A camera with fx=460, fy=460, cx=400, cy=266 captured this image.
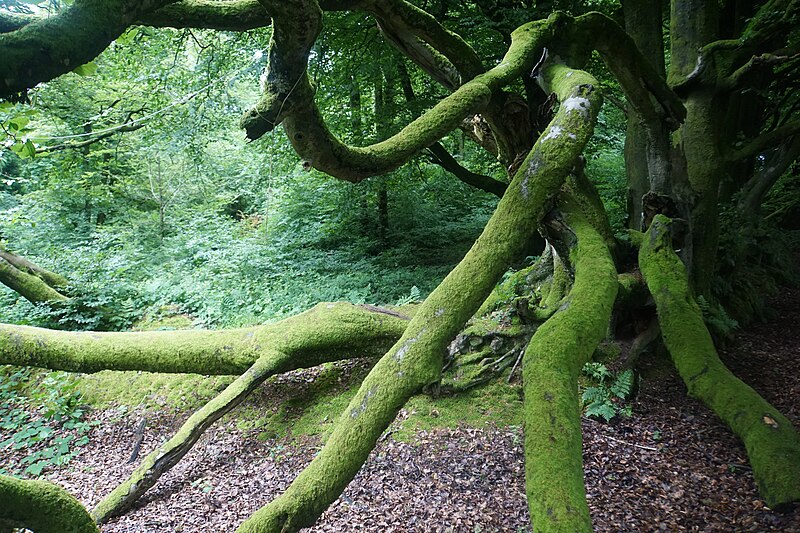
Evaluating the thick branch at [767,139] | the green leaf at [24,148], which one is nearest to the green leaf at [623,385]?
the thick branch at [767,139]

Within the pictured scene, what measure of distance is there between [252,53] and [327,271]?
4.63 metres

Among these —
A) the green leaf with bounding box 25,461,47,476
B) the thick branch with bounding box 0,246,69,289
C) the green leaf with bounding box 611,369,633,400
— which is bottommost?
the green leaf with bounding box 25,461,47,476

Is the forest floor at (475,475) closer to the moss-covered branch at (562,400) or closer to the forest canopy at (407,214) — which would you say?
the forest canopy at (407,214)

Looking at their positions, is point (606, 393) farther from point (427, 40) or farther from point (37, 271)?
point (37, 271)

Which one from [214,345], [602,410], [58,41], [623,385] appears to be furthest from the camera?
[214,345]

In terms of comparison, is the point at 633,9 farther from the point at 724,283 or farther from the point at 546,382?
the point at 546,382

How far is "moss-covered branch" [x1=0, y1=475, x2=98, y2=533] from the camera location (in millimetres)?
1742

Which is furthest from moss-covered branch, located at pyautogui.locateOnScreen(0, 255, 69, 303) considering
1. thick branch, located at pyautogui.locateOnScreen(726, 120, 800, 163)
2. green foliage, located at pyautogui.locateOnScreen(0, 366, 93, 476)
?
thick branch, located at pyautogui.locateOnScreen(726, 120, 800, 163)

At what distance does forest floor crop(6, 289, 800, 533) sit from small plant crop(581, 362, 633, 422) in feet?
0.49

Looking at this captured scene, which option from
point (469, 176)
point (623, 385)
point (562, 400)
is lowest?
point (623, 385)

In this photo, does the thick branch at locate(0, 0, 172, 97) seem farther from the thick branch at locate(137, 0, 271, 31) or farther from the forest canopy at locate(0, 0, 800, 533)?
the thick branch at locate(137, 0, 271, 31)

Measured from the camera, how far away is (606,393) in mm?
5398

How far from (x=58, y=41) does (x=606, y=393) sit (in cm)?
572

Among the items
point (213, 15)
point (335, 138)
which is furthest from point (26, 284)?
point (335, 138)
